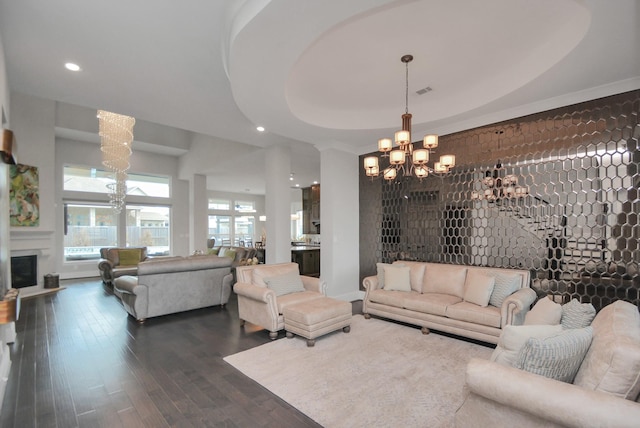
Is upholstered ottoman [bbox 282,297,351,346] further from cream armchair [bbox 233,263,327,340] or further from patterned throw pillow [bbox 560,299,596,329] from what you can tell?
patterned throw pillow [bbox 560,299,596,329]

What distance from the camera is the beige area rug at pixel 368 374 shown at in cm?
234

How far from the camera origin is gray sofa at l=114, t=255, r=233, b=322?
457 centimetres

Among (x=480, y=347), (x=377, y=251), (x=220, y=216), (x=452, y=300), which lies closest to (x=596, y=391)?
(x=480, y=347)

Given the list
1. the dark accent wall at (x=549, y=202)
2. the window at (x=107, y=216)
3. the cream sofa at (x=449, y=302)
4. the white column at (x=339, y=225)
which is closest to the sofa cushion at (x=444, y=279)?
the cream sofa at (x=449, y=302)

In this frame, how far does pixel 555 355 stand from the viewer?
1.57 meters

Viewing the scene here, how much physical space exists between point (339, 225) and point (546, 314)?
384 cm

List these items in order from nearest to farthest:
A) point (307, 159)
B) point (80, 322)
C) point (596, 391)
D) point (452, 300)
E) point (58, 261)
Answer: point (596, 391), point (452, 300), point (80, 322), point (307, 159), point (58, 261)

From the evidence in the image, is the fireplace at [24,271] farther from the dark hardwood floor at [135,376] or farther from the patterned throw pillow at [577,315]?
the patterned throw pillow at [577,315]

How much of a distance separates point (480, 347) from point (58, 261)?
1055 cm

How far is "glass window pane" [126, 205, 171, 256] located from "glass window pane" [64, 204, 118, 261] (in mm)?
463

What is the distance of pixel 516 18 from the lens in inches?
103

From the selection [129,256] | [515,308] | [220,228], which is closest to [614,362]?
[515,308]

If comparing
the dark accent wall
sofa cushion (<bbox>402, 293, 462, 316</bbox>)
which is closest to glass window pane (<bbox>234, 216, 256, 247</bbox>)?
the dark accent wall

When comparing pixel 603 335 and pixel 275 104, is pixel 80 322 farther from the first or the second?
pixel 603 335
